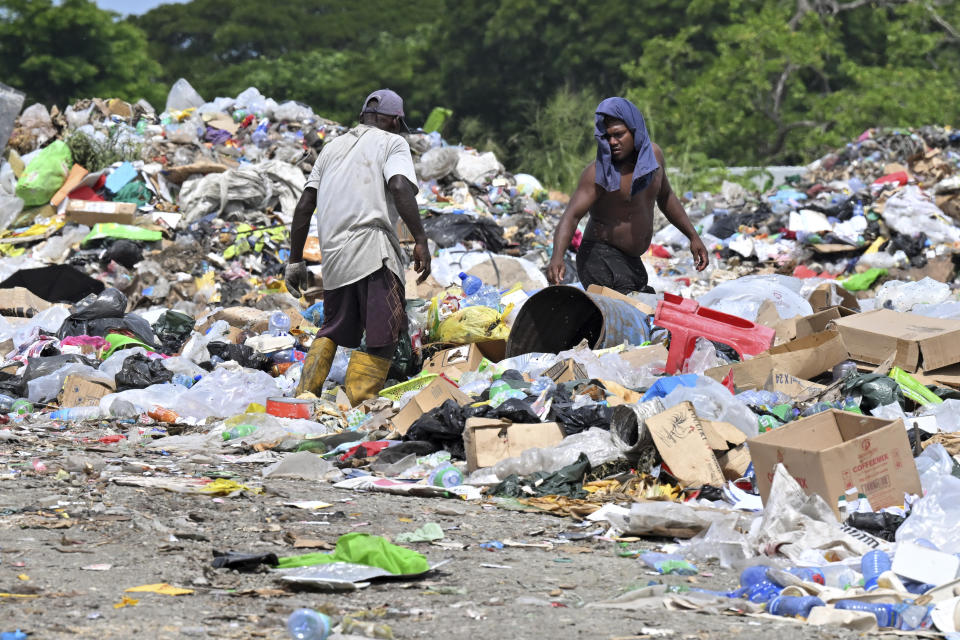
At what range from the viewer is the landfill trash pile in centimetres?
343

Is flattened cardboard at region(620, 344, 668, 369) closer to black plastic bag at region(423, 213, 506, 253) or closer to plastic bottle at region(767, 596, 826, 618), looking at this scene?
plastic bottle at region(767, 596, 826, 618)

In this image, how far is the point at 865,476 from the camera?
3838 millimetres

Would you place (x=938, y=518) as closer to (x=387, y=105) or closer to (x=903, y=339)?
(x=903, y=339)

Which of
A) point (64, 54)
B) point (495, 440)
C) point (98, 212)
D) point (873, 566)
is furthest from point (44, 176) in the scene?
point (64, 54)

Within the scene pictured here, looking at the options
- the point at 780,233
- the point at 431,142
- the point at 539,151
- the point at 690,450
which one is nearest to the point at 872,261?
the point at 780,233

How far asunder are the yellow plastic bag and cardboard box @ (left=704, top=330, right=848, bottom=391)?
1.66 metres

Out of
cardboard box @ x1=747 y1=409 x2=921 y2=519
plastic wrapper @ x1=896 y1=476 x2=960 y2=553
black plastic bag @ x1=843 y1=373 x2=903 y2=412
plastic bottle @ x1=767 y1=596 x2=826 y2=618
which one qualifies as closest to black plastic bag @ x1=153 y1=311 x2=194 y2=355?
black plastic bag @ x1=843 y1=373 x2=903 y2=412

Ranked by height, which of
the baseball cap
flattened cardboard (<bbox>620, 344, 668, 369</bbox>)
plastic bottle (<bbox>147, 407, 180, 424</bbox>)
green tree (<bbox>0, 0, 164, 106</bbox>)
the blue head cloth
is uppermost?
green tree (<bbox>0, 0, 164, 106</bbox>)

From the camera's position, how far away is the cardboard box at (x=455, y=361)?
21.1 feet

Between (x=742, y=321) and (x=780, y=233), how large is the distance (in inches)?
290

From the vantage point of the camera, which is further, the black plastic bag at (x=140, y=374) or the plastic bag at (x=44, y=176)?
the plastic bag at (x=44, y=176)

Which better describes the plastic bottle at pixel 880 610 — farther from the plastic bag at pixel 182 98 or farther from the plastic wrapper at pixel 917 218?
the plastic bag at pixel 182 98

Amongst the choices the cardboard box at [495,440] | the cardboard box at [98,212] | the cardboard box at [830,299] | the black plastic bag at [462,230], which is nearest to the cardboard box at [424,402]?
the cardboard box at [495,440]

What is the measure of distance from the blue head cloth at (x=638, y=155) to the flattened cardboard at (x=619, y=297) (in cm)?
53
